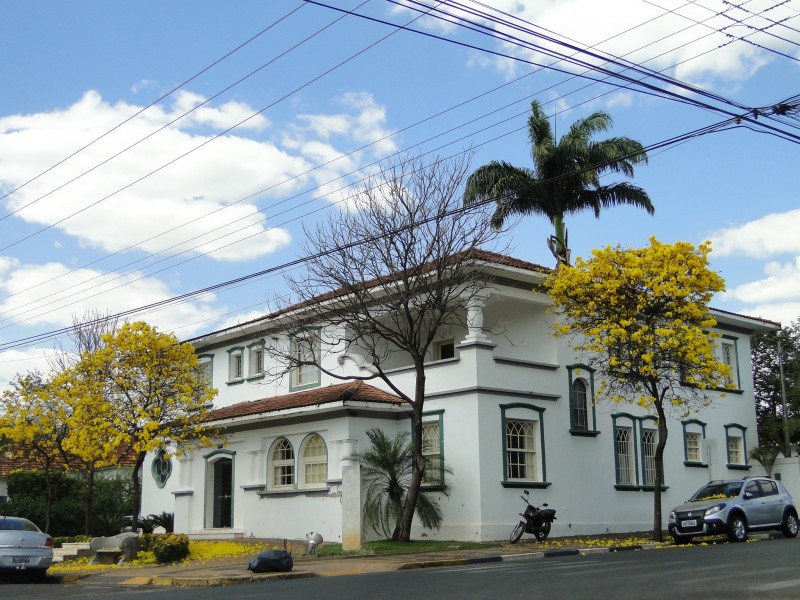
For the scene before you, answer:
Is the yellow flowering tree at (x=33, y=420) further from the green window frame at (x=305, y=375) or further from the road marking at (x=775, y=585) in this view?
the road marking at (x=775, y=585)

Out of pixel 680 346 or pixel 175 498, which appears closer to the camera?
pixel 680 346

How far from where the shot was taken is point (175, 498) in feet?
106

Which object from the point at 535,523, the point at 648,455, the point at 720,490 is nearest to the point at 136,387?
the point at 535,523

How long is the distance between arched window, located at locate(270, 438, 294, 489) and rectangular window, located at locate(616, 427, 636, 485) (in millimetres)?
10227

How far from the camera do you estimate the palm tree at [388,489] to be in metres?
24.5

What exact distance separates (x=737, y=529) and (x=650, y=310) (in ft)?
19.4

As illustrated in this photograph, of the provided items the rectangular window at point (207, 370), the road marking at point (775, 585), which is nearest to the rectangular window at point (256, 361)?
the rectangular window at point (207, 370)

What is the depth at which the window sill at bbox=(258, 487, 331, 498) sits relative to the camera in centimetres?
2646

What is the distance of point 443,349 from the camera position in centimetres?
3012

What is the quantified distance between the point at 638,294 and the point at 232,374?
617 inches

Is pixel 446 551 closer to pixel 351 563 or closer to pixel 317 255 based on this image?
pixel 351 563

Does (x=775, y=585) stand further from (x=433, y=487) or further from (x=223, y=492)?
(x=223, y=492)

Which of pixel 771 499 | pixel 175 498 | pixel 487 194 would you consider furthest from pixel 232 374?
pixel 771 499

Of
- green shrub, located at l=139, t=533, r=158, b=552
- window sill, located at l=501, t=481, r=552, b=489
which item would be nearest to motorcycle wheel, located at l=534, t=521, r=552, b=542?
window sill, located at l=501, t=481, r=552, b=489
